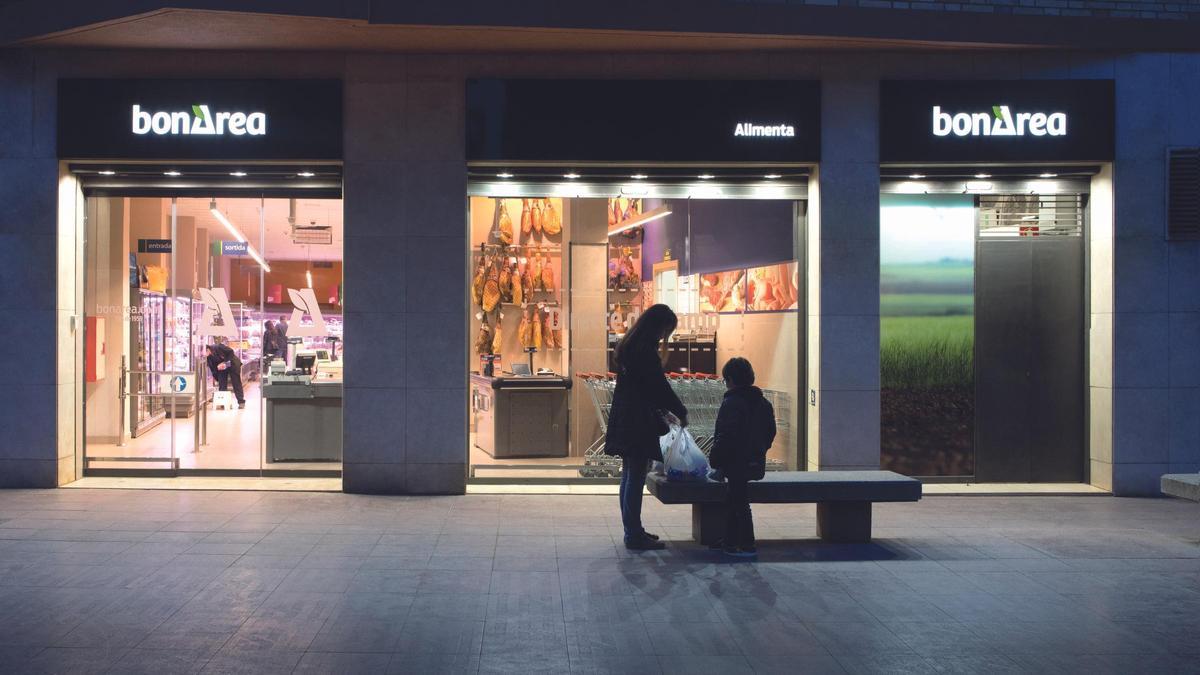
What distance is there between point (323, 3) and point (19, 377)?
200 inches

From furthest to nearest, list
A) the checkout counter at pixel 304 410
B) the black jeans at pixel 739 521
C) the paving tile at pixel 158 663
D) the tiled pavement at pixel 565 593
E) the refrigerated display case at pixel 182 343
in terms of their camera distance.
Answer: the checkout counter at pixel 304 410
the refrigerated display case at pixel 182 343
the black jeans at pixel 739 521
the tiled pavement at pixel 565 593
the paving tile at pixel 158 663

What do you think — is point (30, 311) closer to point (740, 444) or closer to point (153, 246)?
point (153, 246)

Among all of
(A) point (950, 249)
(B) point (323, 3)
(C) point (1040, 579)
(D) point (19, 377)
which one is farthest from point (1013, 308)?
(D) point (19, 377)

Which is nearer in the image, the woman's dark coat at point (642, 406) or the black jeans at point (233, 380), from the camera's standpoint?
the woman's dark coat at point (642, 406)

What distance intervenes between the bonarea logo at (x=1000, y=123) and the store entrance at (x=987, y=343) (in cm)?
73

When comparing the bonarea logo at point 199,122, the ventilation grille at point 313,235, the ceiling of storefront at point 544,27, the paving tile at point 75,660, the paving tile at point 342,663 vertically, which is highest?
the ceiling of storefront at point 544,27

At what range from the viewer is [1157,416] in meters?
10.5

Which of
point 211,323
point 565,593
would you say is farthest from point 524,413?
point 565,593

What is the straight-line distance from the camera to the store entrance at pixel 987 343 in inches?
433

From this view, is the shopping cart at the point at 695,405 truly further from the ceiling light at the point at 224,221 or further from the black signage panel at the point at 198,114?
the ceiling light at the point at 224,221

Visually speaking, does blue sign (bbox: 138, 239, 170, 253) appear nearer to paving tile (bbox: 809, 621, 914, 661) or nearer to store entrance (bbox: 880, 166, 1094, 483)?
store entrance (bbox: 880, 166, 1094, 483)

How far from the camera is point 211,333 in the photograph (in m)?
11.2

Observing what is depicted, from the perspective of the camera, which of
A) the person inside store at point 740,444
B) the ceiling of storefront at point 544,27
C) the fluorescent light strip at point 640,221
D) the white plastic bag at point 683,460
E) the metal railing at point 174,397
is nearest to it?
the person inside store at point 740,444

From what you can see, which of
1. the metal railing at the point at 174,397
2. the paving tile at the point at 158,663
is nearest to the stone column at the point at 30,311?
the metal railing at the point at 174,397
